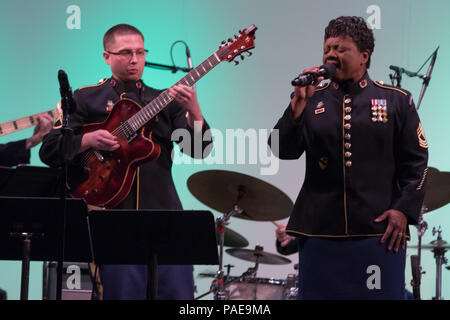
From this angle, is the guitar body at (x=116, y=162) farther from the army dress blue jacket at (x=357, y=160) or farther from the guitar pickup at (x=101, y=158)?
the army dress blue jacket at (x=357, y=160)

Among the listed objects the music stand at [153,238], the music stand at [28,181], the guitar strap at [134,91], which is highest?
the guitar strap at [134,91]

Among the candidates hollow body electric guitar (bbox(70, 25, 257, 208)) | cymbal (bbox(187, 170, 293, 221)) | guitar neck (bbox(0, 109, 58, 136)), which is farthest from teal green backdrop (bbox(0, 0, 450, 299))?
hollow body electric guitar (bbox(70, 25, 257, 208))

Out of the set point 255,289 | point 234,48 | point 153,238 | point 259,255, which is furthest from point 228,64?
point 153,238

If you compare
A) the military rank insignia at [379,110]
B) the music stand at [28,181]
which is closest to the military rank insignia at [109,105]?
the music stand at [28,181]

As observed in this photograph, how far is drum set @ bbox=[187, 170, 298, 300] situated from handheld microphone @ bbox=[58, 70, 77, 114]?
1.65 m

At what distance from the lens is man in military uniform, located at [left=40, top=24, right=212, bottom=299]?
3.45 m

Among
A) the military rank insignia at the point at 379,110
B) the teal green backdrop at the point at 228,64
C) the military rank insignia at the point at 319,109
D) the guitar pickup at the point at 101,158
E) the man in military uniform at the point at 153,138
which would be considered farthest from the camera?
the teal green backdrop at the point at 228,64

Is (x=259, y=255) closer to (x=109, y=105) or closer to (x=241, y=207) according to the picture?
(x=241, y=207)

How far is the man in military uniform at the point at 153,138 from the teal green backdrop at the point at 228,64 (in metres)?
2.14

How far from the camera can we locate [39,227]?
3.26 metres

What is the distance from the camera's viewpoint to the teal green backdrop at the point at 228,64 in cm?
596

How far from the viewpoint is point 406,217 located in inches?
113

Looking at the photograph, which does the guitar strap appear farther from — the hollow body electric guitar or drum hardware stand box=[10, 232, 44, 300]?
drum hardware stand box=[10, 232, 44, 300]

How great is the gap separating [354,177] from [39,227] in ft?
4.78
